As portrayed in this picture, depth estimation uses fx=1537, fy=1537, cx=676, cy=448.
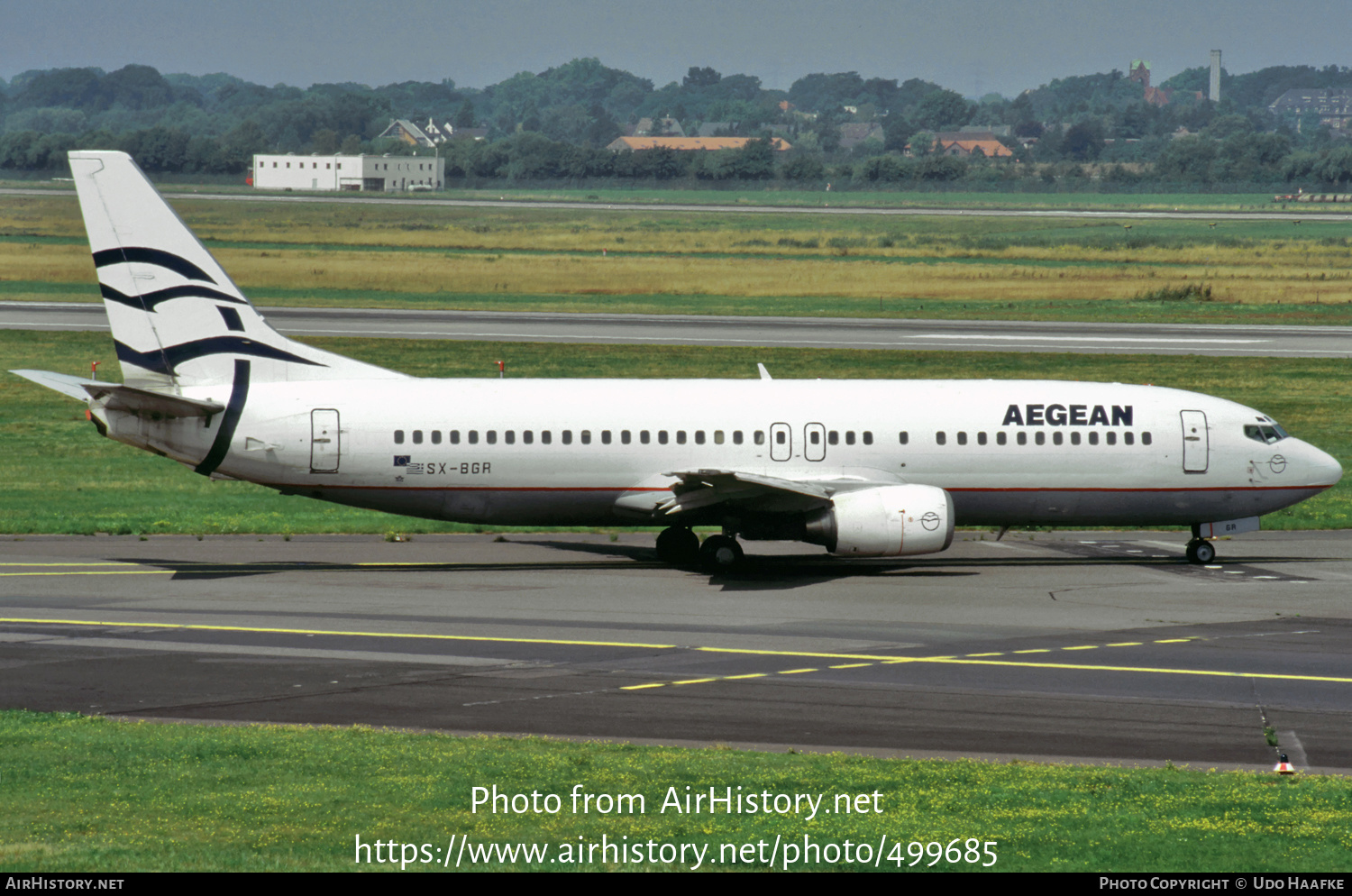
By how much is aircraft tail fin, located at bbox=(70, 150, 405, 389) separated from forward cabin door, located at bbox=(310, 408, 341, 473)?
162 cm

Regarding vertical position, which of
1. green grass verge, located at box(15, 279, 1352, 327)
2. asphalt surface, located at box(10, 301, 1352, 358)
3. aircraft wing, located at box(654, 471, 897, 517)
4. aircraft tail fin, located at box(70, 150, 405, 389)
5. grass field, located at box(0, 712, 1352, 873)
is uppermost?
aircraft tail fin, located at box(70, 150, 405, 389)

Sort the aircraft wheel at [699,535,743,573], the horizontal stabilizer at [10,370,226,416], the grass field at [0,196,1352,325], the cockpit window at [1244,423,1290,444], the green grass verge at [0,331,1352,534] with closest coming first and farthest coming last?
1. the horizontal stabilizer at [10,370,226,416]
2. the aircraft wheel at [699,535,743,573]
3. the cockpit window at [1244,423,1290,444]
4. the green grass verge at [0,331,1352,534]
5. the grass field at [0,196,1352,325]

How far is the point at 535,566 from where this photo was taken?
3581 cm

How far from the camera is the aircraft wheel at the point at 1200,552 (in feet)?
120

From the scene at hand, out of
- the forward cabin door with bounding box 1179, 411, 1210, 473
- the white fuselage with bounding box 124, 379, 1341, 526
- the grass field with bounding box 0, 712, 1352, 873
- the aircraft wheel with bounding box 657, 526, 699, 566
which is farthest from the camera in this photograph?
the aircraft wheel with bounding box 657, 526, 699, 566

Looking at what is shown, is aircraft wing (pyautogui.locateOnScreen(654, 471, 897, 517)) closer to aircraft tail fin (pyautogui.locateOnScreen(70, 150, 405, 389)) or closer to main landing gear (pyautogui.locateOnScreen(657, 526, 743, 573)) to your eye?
main landing gear (pyautogui.locateOnScreen(657, 526, 743, 573))

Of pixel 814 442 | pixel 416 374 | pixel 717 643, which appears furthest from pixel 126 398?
pixel 416 374

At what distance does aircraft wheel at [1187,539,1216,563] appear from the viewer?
1438 inches

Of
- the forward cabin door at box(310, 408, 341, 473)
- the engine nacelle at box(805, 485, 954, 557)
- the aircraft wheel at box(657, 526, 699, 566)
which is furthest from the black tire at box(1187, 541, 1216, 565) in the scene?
the forward cabin door at box(310, 408, 341, 473)

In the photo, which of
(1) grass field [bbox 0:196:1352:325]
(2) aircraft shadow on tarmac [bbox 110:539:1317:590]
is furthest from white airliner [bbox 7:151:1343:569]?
(1) grass field [bbox 0:196:1352:325]

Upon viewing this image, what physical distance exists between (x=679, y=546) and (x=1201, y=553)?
1243 cm

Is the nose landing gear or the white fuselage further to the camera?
the nose landing gear

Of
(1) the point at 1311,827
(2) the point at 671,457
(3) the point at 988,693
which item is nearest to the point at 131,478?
(2) the point at 671,457

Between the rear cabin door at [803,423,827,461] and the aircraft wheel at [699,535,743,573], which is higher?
the rear cabin door at [803,423,827,461]
